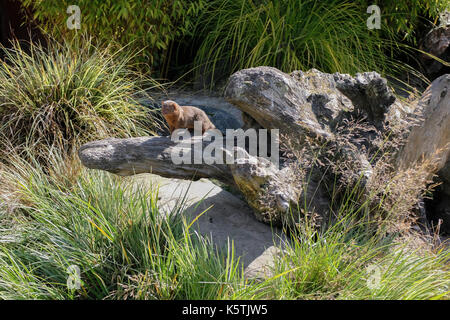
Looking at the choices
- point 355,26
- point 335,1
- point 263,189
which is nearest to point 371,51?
point 355,26

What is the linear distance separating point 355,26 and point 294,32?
82 centimetres

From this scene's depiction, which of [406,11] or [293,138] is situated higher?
[406,11]

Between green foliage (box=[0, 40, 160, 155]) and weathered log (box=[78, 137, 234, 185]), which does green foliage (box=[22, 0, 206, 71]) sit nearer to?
green foliage (box=[0, 40, 160, 155])

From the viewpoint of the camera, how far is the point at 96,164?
3707 mm

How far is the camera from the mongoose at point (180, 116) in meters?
4.35

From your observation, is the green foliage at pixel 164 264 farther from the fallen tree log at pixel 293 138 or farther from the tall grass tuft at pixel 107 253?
the fallen tree log at pixel 293 138

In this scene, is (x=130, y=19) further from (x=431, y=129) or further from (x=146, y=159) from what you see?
(x=431, y=129)

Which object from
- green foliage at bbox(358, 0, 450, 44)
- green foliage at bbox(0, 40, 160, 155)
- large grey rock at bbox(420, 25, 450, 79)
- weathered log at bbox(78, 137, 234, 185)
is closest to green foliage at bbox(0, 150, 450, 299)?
weathered log at bbox(78, 137, 234, 185)

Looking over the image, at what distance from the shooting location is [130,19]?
644cm

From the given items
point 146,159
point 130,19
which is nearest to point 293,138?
point 146,159

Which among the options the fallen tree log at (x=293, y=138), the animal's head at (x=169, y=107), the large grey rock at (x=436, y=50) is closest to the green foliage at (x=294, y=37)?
the large grey rock at (x=436, y=50)

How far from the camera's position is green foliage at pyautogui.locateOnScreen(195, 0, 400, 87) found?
608 centimetres

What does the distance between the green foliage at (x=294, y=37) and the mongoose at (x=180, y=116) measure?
1.75m

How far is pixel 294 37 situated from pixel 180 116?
8.33ft
